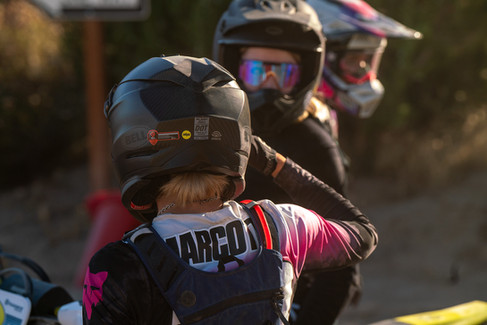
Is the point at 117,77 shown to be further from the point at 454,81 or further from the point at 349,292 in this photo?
the point at 349,292

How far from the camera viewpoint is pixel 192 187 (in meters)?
1.56

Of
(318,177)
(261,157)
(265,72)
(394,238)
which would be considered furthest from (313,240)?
(394,238)

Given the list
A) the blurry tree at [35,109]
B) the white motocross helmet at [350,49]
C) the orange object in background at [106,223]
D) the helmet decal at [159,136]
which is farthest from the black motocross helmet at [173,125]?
the blurry tree at [35,109]

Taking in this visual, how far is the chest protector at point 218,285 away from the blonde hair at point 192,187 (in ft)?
0.36

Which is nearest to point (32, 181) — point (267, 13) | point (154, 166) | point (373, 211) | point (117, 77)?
point (117, 77)

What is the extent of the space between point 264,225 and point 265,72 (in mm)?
969

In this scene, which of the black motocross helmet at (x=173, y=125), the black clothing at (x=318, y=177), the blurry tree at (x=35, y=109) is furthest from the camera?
the blurry tree at (x=35, y=109)

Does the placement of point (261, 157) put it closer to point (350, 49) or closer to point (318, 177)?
point (318, 177)

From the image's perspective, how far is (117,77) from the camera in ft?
25.3

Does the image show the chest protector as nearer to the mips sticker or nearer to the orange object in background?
the mips sticker

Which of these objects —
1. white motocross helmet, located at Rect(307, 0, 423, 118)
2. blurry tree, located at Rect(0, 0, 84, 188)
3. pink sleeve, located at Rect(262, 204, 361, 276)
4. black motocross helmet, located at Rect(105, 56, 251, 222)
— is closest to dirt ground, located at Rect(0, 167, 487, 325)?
blurry tree, located at Rect(0, 0, 84, 188)

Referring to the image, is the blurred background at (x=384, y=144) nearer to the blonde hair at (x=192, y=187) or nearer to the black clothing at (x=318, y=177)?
the black clothing at (x=318, y=177)

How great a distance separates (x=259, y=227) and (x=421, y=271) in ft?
17.2

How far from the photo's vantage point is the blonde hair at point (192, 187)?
1558 mm
